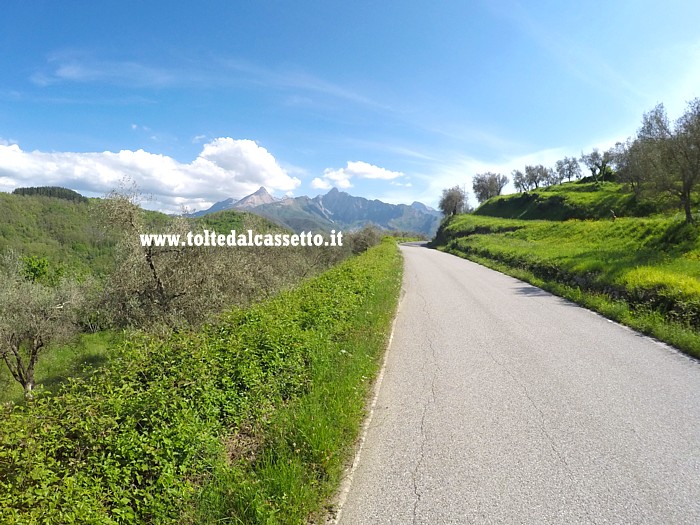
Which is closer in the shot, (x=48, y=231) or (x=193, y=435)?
(x=193, y=435)

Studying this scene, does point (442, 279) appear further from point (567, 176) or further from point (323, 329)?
point (567, 176)

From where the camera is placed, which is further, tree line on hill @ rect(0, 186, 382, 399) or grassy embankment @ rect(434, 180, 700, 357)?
tree line on hill @ rect(0, 186, 382, 399)

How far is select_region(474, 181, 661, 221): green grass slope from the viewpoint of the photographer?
41.5 meters

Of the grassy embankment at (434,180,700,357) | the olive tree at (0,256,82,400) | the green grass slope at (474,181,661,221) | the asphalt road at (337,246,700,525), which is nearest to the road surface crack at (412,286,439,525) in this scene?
the asphalt road at (337,246,700,525)

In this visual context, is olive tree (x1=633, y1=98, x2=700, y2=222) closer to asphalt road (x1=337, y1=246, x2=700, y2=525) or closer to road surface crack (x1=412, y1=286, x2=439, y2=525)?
asphalt road (x1=337, y1=246, x2=700, y2=525)

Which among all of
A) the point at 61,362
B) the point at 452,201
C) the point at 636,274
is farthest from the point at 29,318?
the point at 452,201

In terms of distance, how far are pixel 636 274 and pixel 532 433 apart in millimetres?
10461

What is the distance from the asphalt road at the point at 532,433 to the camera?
Answer: 3.46 m

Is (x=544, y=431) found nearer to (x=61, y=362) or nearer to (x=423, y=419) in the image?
(x=423, y=419)

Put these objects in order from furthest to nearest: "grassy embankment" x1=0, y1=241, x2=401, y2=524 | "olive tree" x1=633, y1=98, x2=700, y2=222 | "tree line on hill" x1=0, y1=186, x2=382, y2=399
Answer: "olive tree" x1=633, y1=98, x2=700, y2=222 < "tree line on hill" x1=0, y1=186, x2=382, y2=399 < "grassy embankment" x1=0, y1=241, x2=401, y2=524

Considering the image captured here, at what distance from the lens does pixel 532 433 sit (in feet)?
15.4

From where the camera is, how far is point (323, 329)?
754 cm

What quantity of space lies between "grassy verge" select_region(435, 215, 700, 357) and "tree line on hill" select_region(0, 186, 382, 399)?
500 inches

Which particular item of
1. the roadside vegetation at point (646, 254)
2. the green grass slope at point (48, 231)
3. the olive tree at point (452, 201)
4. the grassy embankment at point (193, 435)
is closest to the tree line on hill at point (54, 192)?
the green grass slope at point (48, 231)
